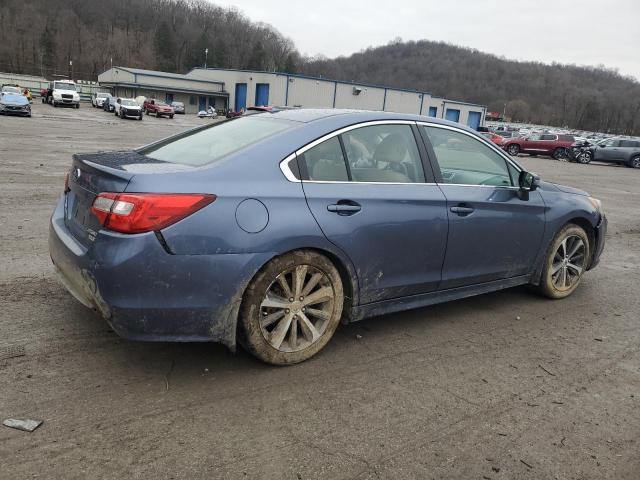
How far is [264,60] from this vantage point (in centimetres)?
13938

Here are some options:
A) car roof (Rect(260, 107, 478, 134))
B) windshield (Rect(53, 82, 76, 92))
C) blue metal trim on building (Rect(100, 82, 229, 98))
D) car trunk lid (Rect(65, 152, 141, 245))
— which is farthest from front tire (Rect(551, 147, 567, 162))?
blue metal trim on building (Rect(100, 82, 229, 98))

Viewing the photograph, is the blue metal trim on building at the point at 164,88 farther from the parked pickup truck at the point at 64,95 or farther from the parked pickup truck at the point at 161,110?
the parked pickup truck at the point at 64,95

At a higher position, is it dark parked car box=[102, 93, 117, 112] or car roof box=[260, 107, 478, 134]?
car roof box=[260, 107, 478, 134]

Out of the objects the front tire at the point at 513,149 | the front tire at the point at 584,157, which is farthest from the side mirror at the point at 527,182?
the front tire at the point at 513,149

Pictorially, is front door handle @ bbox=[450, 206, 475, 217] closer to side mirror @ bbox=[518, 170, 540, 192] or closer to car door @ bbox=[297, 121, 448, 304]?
car door @ bbox=[297, 121, 448, 304]

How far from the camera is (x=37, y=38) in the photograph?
130500mm

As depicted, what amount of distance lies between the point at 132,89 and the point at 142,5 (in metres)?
90.2

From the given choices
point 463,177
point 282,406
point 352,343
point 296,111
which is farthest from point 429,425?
point 296,111

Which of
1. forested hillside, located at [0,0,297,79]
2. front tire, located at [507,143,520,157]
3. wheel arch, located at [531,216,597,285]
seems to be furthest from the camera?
forested hillside, located at [0,0,297,79]

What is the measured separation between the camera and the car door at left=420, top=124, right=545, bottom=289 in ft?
13.4

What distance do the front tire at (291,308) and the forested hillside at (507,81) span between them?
133601 mm

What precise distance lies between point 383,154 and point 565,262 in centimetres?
242

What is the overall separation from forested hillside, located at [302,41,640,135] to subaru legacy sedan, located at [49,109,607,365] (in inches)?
5218

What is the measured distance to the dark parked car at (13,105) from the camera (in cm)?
2988
